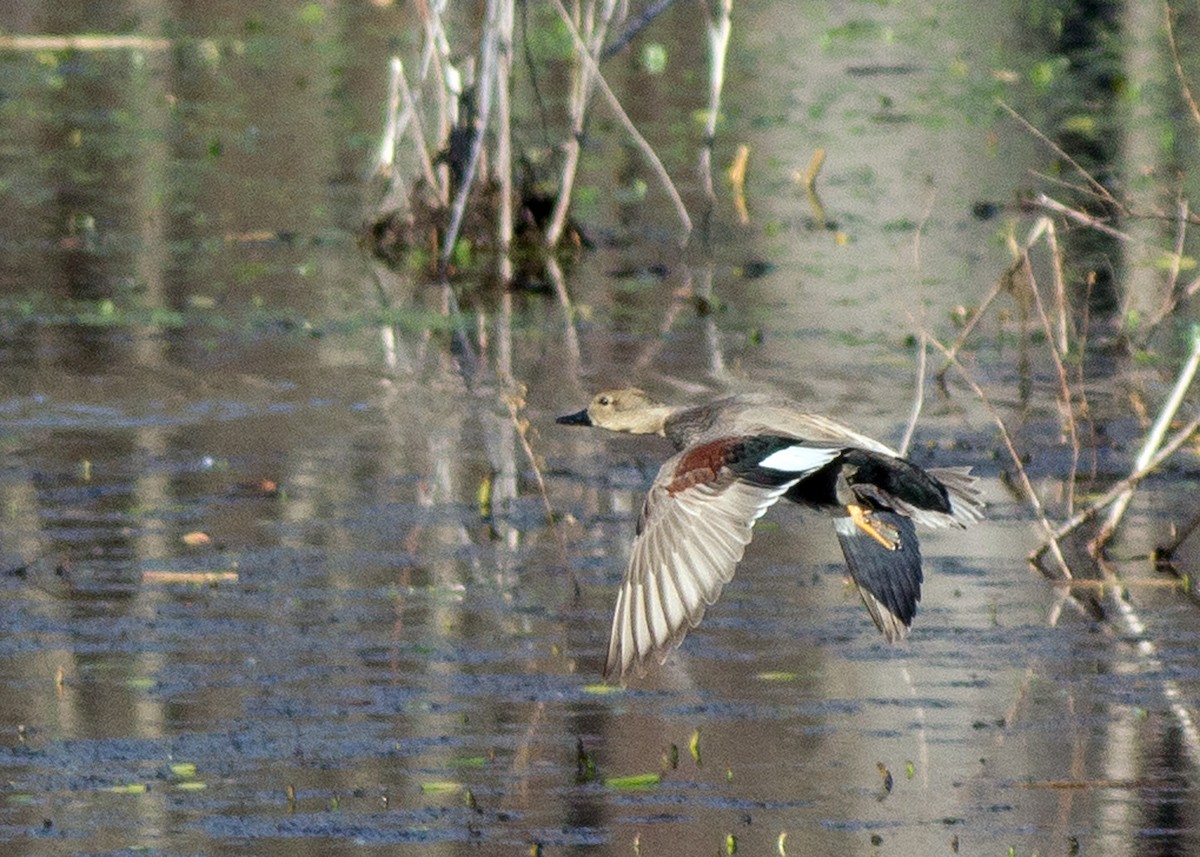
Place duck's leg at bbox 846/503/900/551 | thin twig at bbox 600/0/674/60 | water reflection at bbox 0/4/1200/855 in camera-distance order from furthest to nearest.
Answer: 1. thin twig at bbox 600/0/674/60
2. duck's leg at bbox 846/503/900/551
3. water reflection at bbox 0/4/1200/855

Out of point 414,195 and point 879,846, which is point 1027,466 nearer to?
point 879,846

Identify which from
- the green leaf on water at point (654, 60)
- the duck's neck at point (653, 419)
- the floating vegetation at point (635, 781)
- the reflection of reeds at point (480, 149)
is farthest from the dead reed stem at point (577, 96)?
the green leaf on water at point (654, 60)

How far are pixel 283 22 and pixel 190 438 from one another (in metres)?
19.8

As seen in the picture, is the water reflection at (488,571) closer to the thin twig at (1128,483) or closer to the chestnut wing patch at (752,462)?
the thin twig at (1128,483)

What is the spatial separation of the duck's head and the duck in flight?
0.19 metres

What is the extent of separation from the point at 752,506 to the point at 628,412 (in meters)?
1.77

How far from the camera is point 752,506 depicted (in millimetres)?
6539

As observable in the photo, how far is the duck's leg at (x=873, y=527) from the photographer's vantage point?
7.12m

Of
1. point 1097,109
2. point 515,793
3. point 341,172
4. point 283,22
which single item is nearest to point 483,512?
point 515,793

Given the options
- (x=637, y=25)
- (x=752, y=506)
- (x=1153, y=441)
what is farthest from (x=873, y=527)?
(x=637, y=25)

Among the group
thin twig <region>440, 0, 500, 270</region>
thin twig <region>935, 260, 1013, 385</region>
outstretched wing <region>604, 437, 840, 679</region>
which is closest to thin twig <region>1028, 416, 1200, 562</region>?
thin twig <region>935, 260, 1013, 385</region>

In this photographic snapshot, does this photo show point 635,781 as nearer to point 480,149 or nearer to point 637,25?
point 637,25

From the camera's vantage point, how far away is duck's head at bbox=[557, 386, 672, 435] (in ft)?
26.7

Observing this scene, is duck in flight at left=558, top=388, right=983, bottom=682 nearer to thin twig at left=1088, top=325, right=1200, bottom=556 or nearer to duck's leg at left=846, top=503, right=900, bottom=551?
duck's leg at left=846, top=503, right=900, bottom=551
